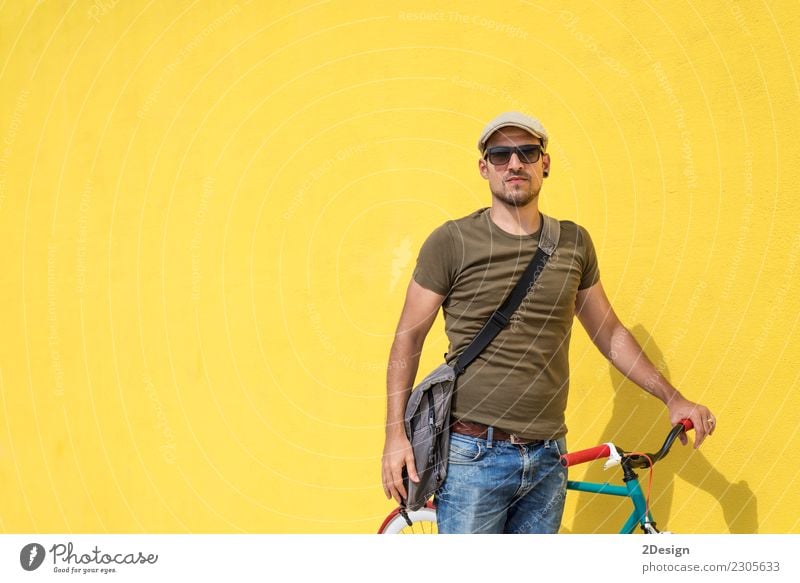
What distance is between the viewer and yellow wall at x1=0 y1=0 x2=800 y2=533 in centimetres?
377

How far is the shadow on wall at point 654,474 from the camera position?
378 centimetres

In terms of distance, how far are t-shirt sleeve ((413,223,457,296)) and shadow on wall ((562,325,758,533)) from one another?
1153 mm

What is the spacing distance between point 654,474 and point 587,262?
1093 mm

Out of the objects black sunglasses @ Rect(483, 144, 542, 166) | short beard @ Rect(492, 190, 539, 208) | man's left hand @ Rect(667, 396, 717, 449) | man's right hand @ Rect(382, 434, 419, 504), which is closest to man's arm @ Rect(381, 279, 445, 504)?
man's right hand @ Rect(382, 434, 419, 504)

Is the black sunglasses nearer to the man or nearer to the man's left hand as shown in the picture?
the man

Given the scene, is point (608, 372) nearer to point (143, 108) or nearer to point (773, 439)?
point (773, 439)

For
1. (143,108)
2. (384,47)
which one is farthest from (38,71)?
(384,47)

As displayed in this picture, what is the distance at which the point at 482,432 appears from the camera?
3086 mm

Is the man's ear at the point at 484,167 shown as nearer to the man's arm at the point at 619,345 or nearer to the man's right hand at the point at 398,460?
the man's arm at the point at 619,345

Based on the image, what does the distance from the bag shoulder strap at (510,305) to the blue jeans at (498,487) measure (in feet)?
0.86

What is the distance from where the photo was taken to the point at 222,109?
16.9 ft

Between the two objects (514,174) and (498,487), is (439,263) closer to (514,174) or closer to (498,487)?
(514,174)

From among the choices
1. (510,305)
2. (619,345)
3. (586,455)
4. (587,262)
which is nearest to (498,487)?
(586,455)

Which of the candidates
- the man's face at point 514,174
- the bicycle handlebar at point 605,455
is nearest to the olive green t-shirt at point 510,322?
the man's face at point 514,174
